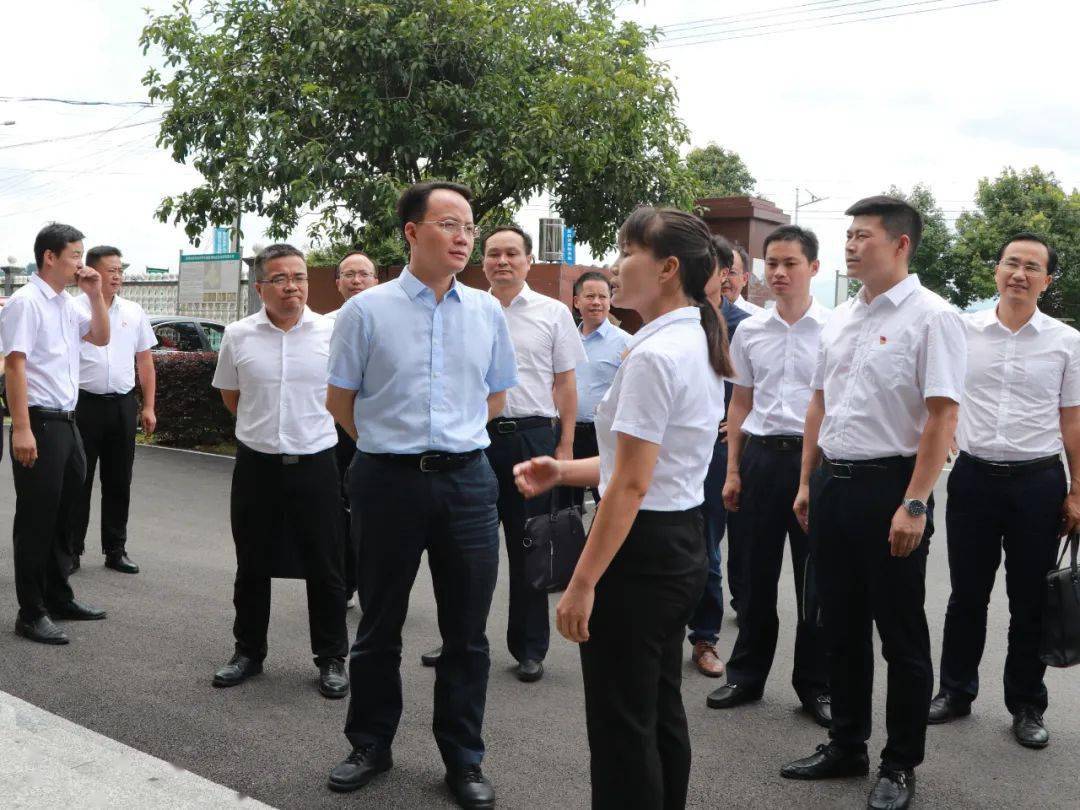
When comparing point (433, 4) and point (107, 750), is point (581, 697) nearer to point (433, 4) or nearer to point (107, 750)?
point (107, 750)

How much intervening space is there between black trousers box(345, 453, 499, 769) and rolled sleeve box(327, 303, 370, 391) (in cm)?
28

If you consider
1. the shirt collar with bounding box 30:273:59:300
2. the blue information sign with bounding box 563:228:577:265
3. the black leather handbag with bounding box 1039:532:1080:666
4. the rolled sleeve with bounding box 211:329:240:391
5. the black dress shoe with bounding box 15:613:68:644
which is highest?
the blue information sign with bounding box 563:228:577:265

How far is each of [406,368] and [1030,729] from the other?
2837 mm

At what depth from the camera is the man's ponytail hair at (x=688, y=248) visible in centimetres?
267

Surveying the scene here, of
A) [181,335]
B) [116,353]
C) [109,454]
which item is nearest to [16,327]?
[116,353]

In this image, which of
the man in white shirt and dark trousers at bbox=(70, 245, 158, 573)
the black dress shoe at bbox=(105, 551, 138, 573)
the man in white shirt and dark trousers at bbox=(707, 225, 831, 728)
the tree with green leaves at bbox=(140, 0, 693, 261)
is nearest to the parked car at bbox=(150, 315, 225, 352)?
the tree with green leaves at bbox=(140, 0, 693, 261)

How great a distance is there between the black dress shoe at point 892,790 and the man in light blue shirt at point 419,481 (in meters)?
1.29

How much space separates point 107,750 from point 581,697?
6.20 ft

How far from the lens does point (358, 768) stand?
361 cm

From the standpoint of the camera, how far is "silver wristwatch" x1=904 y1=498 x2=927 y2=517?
3414 mm

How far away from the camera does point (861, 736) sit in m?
3.79

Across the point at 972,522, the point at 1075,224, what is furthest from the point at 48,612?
the point at 1075,224

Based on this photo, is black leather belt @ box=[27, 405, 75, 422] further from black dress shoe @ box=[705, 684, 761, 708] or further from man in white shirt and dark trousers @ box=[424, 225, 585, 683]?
black dress shoe @ box=[705, 684, 761, 708]

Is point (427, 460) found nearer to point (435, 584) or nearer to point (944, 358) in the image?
point (435, 584)
